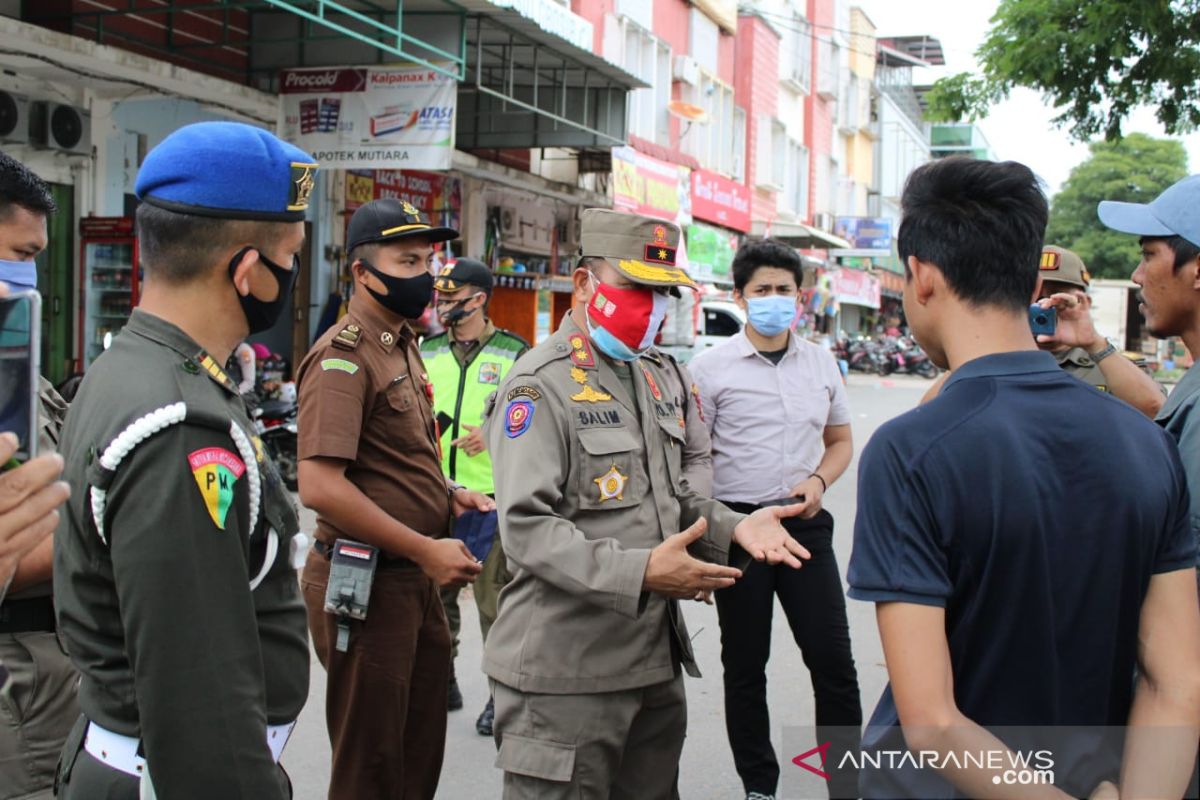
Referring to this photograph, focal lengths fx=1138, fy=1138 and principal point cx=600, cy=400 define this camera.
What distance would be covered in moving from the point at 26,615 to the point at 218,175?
1214 mm

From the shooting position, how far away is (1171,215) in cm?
264

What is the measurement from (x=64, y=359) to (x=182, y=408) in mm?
8933

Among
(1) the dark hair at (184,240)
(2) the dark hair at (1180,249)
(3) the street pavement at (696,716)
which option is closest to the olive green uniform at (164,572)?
(1) the dark hair at (184,240)

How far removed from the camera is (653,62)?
71.3 feet

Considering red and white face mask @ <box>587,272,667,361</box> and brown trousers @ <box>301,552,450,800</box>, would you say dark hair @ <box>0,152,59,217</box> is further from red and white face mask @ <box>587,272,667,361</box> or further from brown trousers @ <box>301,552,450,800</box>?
brown trousers @ <box>301,552,450,800</box>

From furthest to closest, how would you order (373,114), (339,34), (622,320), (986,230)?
(339,34)
(373,114)
(622,320)
(986,230)

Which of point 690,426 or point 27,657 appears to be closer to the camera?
point 27,657

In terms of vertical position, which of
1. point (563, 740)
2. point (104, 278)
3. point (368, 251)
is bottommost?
point (563, 740)

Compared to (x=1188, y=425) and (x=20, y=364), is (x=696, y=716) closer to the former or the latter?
(x=1188, y=425)

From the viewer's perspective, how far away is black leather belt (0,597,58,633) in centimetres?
257

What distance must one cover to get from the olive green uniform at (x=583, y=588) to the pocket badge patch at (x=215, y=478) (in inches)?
40.9

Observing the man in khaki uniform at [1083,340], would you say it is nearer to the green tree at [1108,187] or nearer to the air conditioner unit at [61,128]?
the air conditioner unit at [61,128]

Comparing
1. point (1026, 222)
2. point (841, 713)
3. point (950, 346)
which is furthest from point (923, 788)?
point (841, 713)

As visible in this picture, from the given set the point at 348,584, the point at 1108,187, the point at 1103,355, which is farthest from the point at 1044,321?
the point at 1108,187
